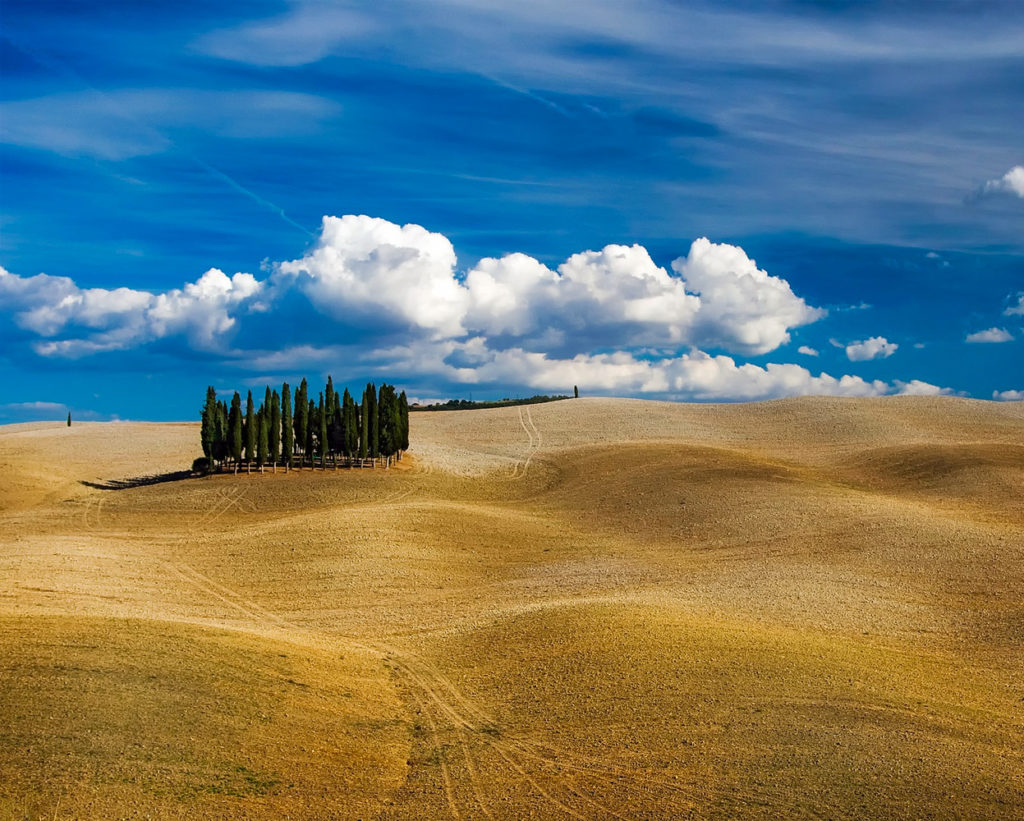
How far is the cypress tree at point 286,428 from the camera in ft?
166

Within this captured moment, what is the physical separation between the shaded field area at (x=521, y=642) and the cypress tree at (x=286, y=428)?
3730 millimetres

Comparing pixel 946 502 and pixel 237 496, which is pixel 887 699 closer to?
pixel 946 502

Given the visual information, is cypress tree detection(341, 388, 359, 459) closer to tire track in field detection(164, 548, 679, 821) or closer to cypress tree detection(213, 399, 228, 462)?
cypress tree detection(213, 399, 228, 462)

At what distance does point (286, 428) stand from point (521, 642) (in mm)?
33145

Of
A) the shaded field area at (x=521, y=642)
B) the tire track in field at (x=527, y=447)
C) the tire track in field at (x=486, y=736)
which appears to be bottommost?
the tire track in field at (x=486, y=736)

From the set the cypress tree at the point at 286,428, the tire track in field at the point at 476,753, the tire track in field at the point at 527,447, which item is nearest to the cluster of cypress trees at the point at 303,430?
the cypress tree at the point at 286,428

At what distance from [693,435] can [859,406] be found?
1761 cm

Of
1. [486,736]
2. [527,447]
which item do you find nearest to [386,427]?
[527,447]

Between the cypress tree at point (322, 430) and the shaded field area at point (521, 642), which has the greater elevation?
the cypress tree at point (322, 430)

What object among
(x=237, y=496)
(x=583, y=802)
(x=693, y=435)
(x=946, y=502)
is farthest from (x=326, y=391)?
(x=583, y=802)

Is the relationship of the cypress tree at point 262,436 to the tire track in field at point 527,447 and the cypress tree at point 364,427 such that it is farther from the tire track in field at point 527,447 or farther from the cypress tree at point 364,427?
the tire track in field at point 527,447

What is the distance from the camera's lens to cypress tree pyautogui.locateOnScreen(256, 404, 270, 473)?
163ft

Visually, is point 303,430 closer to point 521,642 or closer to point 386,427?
point 386,427

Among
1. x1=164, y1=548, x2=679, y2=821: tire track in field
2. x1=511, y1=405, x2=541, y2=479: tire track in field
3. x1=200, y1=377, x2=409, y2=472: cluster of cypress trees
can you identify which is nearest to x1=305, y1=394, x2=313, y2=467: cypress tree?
x1=200, y1=377, x2=409, y2=472: cluster of cypress trees
